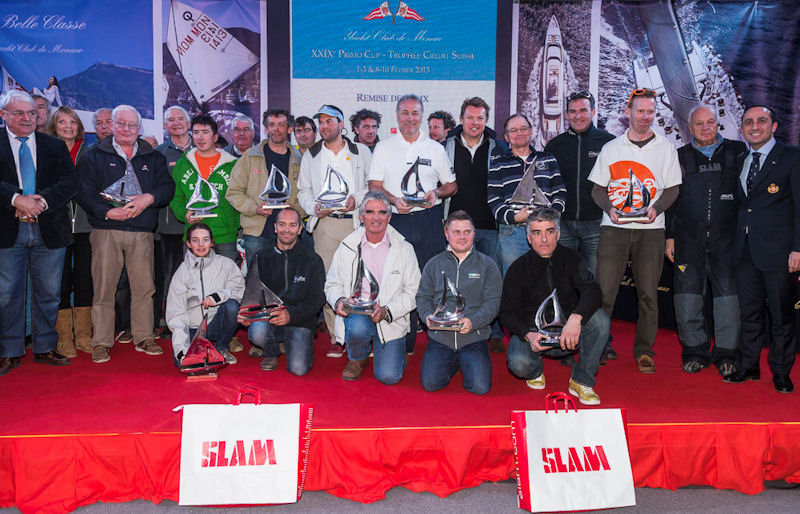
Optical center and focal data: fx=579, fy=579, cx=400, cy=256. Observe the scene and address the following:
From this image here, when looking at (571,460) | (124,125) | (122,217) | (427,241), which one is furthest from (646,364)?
(124,125)

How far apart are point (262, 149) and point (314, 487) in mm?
2955

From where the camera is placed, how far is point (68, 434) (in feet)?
9.61

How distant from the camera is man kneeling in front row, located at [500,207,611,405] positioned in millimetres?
3607

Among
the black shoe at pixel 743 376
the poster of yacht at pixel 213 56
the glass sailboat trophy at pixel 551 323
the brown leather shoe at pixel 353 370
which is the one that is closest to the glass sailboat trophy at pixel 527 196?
the glass sailboat trophy at pixel 551 323

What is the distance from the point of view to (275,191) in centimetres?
453

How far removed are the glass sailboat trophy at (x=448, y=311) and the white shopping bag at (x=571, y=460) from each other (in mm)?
921

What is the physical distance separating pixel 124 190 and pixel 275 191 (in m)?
1.12

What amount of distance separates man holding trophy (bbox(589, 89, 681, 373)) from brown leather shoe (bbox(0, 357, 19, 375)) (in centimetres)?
427

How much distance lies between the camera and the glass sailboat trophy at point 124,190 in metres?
4.35

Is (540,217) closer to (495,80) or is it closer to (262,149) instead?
(262,149)

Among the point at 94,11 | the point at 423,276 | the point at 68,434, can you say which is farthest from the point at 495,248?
the point at 94,11

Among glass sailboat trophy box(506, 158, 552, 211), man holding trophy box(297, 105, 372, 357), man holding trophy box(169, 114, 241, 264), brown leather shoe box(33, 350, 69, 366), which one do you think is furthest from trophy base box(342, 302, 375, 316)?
brown leather shoe box(33, 350, 69, 366)

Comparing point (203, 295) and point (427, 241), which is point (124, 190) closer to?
point (203, 295)

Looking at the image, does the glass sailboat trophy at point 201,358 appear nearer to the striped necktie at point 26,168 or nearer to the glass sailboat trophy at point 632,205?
the striped necktie at point 26,168
